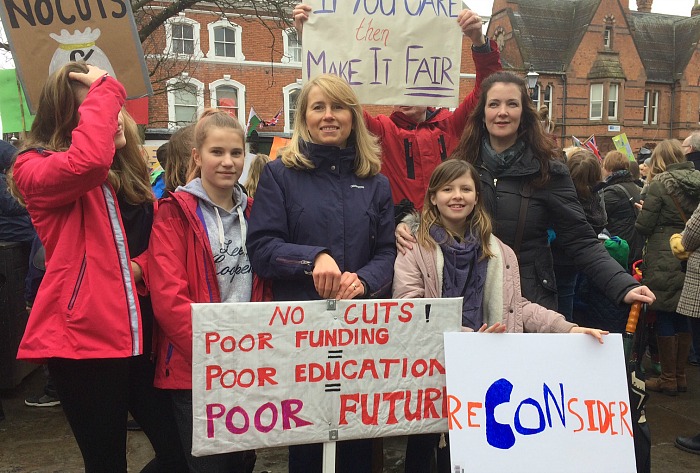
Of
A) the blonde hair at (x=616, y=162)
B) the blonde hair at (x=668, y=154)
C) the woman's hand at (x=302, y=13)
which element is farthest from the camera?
the blonde hair at (x=616, y=162)

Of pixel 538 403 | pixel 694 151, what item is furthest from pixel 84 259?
pixel 694 151

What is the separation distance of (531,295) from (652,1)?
4214 cm

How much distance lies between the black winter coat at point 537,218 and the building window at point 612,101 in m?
32.4

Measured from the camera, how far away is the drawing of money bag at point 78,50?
3180 millimetres

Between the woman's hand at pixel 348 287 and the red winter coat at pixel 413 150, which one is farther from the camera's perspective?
the red winter coat at pixel 413 150

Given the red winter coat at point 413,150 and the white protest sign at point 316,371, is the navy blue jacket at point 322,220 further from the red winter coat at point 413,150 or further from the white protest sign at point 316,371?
the red winter coat at point 413,150

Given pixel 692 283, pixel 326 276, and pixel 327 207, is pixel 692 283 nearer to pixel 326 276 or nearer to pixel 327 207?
pixel 327 207

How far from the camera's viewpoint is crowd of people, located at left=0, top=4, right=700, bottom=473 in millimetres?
1929

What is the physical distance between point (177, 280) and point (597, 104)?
111 feet

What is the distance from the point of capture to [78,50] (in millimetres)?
3211

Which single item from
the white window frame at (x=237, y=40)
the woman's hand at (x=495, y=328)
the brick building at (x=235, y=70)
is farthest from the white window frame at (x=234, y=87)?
the woman's hand at (x=495, y=328)

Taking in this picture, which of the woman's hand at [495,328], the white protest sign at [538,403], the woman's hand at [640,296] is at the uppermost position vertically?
the woman's hand at [640,296]

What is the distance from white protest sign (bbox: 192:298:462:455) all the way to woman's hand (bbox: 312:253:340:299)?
0.05 metres

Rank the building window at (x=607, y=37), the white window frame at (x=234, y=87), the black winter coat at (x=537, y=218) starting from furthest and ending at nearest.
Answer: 1. the building window at (x=607, y=37)
2. the white window frame at (x=234, y=87)
3. the black winter coat at (x=537, y=218)
